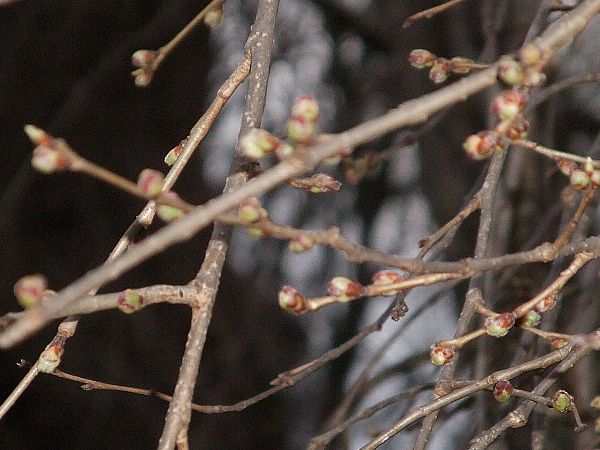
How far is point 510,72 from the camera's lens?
0.73m

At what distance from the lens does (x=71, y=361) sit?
3.31m

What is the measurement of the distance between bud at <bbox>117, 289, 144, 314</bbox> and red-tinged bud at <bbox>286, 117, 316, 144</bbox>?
0.28m

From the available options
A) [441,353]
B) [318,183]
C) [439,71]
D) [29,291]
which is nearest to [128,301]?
[29,291]

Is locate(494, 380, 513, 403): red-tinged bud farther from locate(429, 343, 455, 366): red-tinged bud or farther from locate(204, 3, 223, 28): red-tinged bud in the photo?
locate(204, 3, 223, 28): red-tinged bud

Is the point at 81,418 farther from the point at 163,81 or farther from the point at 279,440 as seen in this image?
the point at 163,81

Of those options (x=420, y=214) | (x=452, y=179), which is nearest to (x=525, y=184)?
(x=452, y=179)

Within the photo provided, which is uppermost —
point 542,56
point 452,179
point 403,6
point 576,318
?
point 403,6

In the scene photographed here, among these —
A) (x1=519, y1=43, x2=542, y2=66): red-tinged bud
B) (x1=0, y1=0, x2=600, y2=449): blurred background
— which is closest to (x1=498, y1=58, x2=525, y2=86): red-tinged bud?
(x1=519, y1=43, x2=542, y2=66): red-tinged bud

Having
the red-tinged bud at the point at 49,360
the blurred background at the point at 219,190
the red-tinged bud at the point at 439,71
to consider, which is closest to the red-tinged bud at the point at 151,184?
the red-tinged bud at the point at 49,360

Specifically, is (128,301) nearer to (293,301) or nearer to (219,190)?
(293,301)

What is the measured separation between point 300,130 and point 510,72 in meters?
0.19

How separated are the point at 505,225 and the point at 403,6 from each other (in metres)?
1.41

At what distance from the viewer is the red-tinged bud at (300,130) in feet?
2.33

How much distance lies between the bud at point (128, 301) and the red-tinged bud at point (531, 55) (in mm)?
452
